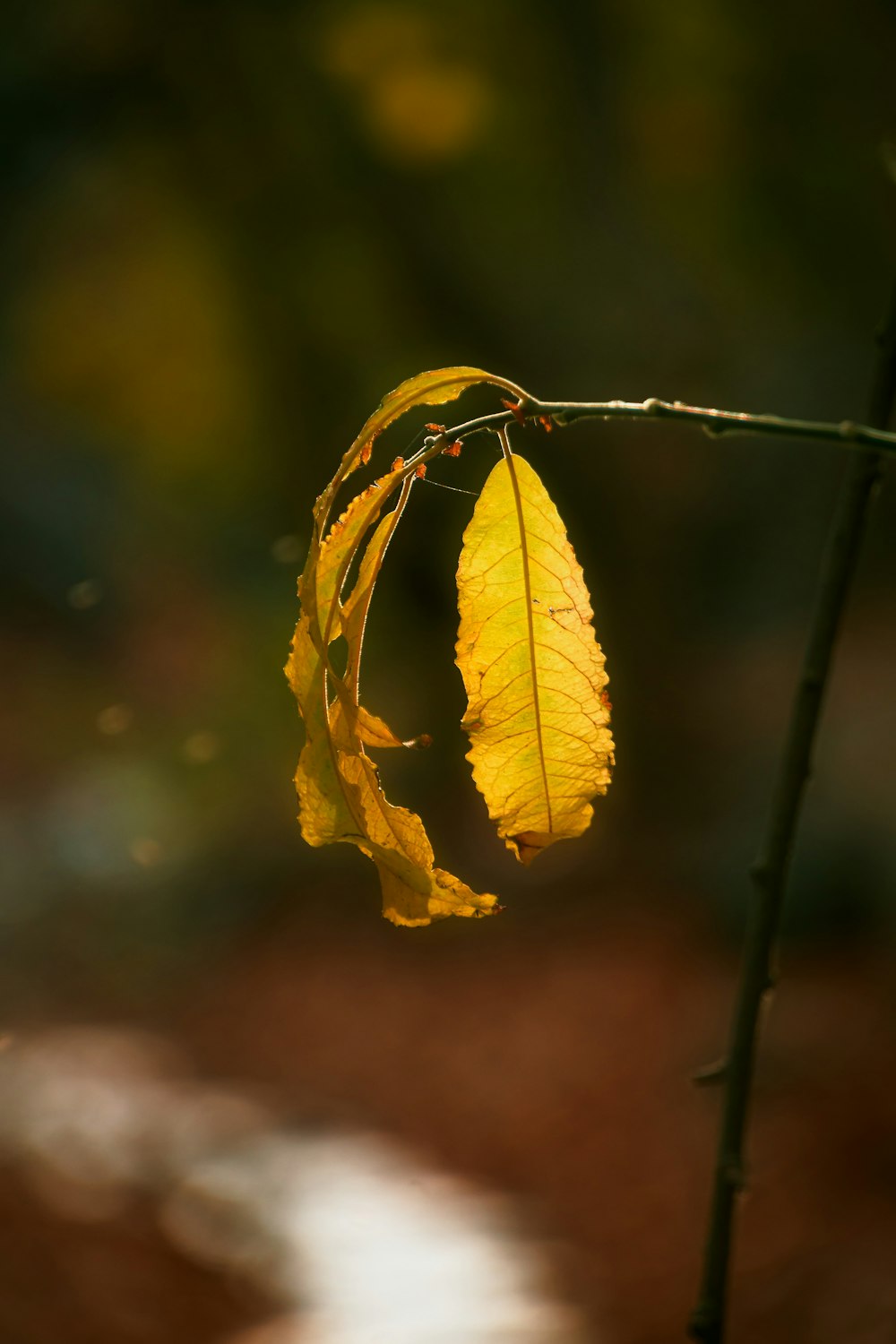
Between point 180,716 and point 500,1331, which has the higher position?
point 180,716

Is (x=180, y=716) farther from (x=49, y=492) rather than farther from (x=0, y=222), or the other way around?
(x=0, y=222)

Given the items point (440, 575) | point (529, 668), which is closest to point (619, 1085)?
point (440, 575)

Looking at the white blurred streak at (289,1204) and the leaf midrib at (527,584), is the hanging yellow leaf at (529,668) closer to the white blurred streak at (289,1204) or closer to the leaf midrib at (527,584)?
the leaf midrib at (527,584)

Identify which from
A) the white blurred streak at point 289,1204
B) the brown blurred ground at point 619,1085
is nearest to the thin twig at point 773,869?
the brown blurred ground at point 619,1085

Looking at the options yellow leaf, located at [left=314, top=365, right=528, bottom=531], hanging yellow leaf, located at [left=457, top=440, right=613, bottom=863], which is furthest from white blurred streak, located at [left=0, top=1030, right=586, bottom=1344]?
yellow leaf, located at [left=314, top=365, right=528, bottom=531]

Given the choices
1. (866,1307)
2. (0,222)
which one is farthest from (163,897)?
(866,1307)

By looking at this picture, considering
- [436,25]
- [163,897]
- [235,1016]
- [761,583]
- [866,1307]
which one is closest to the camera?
[866,1307]

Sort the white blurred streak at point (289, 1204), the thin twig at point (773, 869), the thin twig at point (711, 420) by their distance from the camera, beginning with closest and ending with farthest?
the thin twig at point (711, 420) → the thin twig at point (773, 869) → the white blurred streak at point (289, 1204)
